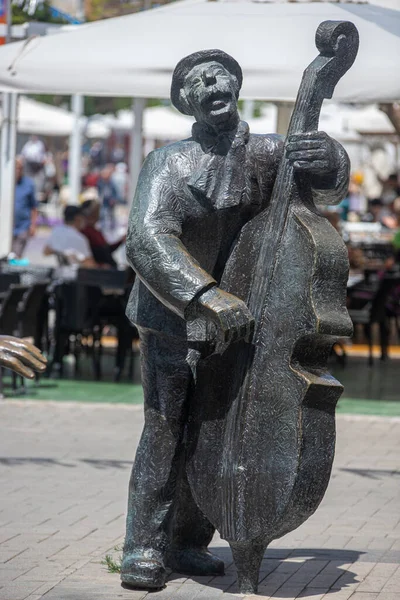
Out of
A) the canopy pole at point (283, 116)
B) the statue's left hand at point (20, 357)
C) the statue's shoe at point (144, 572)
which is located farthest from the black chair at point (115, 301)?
the statue's left hand at point (20, 357)

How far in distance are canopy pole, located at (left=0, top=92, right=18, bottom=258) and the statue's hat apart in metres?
7.73

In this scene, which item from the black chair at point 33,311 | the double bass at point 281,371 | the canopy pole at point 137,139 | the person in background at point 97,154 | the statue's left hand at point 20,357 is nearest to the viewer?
the statue's left hand at point 20,357

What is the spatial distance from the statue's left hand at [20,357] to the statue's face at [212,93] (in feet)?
3.75

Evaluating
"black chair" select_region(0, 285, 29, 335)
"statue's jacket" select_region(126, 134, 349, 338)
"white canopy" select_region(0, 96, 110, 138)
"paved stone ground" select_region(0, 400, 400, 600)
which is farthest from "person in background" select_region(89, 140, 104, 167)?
"statue's jacket" select_region(126, 134, 349, 338)

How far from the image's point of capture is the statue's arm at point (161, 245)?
4988 millimetres

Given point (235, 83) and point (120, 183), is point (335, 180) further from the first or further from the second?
point (120, 183)

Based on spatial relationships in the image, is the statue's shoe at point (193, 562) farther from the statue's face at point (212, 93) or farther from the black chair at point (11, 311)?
the black chair at point (11, 311)

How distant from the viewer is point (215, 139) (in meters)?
5.32

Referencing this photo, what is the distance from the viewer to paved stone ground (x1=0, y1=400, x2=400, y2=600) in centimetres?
557

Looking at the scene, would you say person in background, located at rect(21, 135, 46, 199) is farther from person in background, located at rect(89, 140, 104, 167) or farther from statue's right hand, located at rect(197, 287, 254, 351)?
statue's right hand, located at rect(197, 287, 254, 351)

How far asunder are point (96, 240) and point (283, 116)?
8.42 feet

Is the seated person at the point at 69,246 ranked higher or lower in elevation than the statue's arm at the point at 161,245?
lower

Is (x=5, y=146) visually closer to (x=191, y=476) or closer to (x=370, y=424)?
(x=370, y=424)

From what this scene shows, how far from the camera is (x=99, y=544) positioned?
6.36 m
